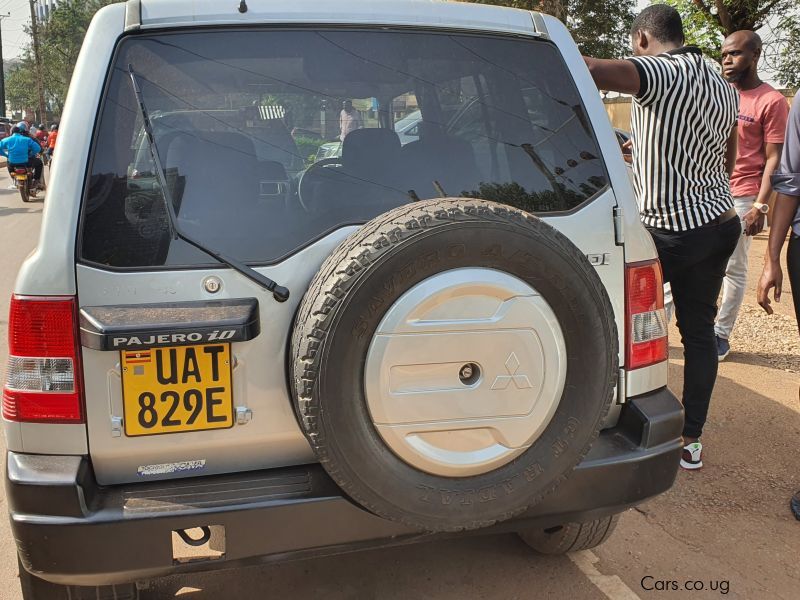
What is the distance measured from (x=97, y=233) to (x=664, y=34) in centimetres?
272

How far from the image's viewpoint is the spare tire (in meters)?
1.91

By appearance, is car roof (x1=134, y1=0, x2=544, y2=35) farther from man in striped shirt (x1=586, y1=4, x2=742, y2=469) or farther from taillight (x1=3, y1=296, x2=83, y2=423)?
man in striped shirt (x1=586, y1=4, x2=742, y2=469)

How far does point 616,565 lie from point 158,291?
Answer: 6.72ft

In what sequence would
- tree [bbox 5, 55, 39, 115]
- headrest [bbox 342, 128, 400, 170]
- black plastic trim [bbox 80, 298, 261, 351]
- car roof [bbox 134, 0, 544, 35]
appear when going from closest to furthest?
black plastic trim [bbox 80, 298, 261, 351] → car roof [bbox 134, 0, 544, 35] → headrest [bbox 342, 128, 400, 170] → tree [bbox 5, 55, 39, 115]

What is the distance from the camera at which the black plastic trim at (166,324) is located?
1.89m

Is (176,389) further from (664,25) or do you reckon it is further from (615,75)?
(664,25)

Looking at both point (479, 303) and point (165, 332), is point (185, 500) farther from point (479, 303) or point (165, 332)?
point (479, 303)

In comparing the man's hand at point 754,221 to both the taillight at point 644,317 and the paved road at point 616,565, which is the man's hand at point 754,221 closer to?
the paved road at point 616,565

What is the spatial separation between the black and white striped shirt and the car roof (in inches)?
42.8

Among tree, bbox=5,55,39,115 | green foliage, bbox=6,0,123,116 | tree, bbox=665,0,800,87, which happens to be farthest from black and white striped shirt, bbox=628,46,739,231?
tree, bbox=5,55,39,115

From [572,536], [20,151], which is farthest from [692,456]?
[20,151]

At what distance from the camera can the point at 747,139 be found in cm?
512

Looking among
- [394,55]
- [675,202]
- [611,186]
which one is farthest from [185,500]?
[675,202]

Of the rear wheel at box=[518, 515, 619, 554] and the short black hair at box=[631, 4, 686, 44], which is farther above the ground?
the short black hair at box=[631, 4, 686, 44]
